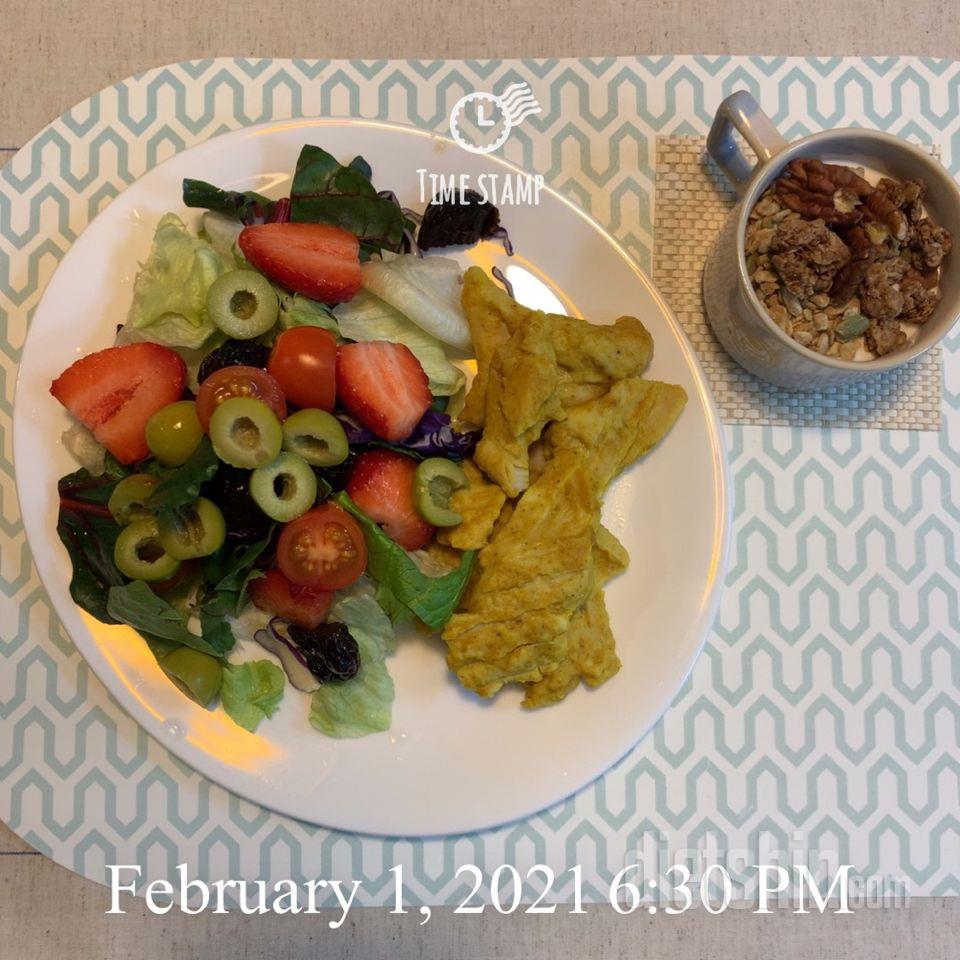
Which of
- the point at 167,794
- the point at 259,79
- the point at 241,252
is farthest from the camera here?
the point at 259,79

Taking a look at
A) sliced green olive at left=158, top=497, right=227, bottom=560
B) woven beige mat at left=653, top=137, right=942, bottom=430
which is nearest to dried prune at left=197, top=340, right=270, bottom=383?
sliced green olive at left=158, top=497, right=227, bottom=560

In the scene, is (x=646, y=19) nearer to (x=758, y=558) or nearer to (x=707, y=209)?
(x=707, y=209)

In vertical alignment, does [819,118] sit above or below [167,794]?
above

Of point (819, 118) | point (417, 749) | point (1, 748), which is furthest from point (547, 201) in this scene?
point (1, 748)

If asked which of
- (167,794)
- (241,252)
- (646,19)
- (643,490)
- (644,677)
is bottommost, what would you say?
(167,794)

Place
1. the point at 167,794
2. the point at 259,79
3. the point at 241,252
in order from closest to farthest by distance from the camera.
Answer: the point at 241,252
the point at 167,794
the point at 259,79

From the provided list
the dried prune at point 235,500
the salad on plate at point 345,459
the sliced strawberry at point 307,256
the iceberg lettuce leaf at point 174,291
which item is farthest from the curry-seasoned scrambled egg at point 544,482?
the iceberg lettuce leaf at point 174,291
